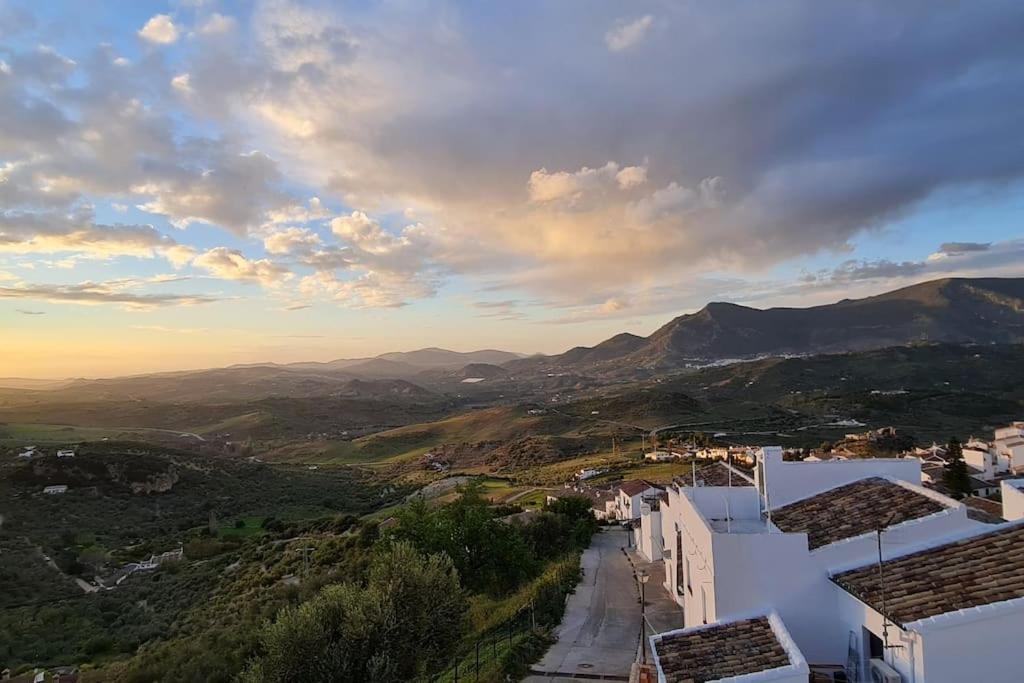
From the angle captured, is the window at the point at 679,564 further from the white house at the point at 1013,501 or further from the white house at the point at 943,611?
the white house at the point at 1013,501

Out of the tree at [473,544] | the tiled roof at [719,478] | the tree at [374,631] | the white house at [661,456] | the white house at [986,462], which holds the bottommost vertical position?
the white house at [661,456]

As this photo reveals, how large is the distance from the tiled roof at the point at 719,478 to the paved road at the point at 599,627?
5.06 meters

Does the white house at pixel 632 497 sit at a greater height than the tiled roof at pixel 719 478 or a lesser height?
lesser

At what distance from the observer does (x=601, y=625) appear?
1964 centimetres

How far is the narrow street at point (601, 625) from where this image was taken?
15820 millimetres

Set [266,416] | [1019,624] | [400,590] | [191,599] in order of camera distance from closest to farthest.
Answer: [1019,624], [400,590], [191,599], [266,416]

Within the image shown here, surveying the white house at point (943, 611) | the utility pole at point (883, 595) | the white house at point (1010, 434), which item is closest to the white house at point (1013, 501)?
the white house at point (943, 611)

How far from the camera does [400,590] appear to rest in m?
14.4

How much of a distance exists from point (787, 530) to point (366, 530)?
23417mm

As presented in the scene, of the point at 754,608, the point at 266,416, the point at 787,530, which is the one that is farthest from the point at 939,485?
the point at 266,416

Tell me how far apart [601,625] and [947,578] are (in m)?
11.6

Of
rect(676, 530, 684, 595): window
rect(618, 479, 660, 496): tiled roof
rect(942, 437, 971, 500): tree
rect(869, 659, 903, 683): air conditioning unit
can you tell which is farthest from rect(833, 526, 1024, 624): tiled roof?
rect(942, 437, 971, 500): tree

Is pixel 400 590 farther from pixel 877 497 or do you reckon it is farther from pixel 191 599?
pixel 191 599

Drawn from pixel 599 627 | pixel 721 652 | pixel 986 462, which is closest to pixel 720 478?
pixel 599 627
